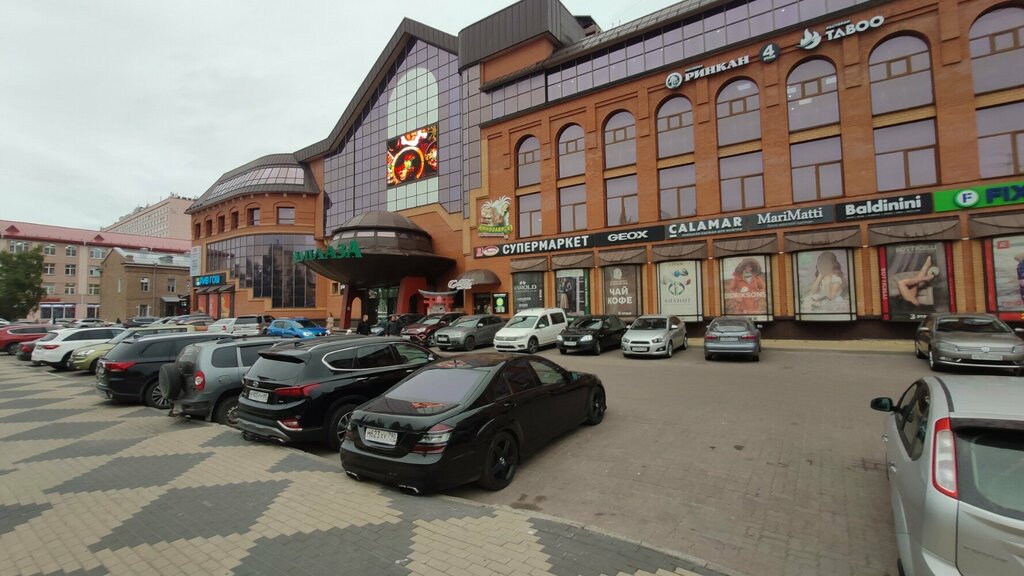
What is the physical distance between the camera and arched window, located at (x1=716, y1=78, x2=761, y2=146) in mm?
22125

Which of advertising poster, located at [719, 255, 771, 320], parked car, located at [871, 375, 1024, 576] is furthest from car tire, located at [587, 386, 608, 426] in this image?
advertising poster, located at [719, 255, 771, 320]

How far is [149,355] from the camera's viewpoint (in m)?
10.5

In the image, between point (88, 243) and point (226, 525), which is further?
point (88, 243)

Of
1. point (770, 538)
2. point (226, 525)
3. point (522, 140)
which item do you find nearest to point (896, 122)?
point (522, 140)

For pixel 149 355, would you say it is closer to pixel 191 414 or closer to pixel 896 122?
pixel 191 414

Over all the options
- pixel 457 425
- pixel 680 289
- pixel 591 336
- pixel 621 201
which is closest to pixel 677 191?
pixel 621 201

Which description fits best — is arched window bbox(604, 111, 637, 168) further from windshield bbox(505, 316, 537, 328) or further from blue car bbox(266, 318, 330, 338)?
blue car bbox(266, 318, 330, 338)

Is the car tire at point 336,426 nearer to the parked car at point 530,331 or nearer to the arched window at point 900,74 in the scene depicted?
the parked car at point 530,331

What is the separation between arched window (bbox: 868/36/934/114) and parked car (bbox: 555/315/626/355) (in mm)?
14587

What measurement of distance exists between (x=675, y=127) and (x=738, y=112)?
2.99 metres

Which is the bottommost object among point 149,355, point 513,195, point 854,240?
point 149,355

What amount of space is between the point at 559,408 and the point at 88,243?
8569cm

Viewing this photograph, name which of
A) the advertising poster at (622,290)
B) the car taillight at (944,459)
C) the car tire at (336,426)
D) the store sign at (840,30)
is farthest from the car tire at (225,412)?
the store sign at (840,30)

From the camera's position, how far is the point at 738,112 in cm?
2250
